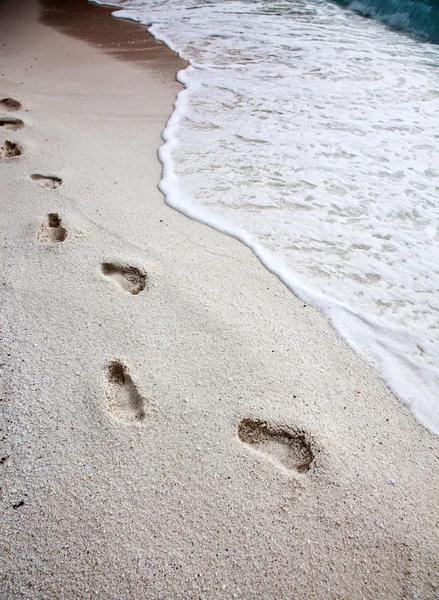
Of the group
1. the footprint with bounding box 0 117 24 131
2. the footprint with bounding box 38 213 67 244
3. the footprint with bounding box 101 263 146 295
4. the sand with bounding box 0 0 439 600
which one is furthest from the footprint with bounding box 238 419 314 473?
the footprint with bounding box 0 117 24 131

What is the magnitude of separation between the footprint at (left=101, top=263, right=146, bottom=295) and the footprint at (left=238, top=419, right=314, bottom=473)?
2.93 ft

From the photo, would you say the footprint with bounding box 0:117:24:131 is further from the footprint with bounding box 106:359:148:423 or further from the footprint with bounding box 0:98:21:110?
the footprint with bounding box 106:359:148:423

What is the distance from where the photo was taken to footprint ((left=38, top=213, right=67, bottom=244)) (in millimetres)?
2335

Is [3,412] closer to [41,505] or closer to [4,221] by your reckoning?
[41,505]

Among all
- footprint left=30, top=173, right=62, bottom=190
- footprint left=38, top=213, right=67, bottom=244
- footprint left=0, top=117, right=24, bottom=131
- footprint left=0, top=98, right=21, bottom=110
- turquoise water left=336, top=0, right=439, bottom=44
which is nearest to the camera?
footprint left=38, top=213, right=67, bottom=244

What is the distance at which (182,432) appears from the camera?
5.23ft

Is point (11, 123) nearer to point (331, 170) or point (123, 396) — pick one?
point (331, 170)

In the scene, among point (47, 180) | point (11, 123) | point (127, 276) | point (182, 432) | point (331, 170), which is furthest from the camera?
point (11, 123)

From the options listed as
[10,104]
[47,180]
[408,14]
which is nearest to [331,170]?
[47,180]

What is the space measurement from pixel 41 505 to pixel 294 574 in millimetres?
843

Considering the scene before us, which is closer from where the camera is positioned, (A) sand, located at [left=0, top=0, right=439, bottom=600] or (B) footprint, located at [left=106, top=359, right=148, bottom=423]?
(A) sand, located at [left=0, top=0, right=439, bottom=600]

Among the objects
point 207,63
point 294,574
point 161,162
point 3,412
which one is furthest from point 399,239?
point 207,63

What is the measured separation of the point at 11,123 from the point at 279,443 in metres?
3.26

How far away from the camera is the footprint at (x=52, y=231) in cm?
234
